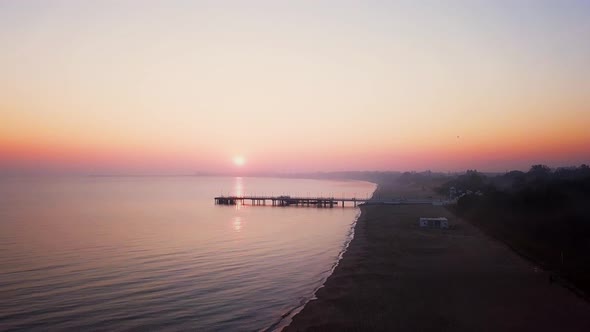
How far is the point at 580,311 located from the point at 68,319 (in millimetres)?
22180

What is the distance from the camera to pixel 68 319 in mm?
19469

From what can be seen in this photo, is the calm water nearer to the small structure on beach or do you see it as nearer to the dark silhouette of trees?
the small structure on beach

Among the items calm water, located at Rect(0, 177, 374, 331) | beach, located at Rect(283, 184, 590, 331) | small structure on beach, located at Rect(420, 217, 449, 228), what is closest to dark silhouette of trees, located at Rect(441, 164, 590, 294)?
beach, located at Rect(283, 184, 590, 331)

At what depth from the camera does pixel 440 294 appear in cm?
2333

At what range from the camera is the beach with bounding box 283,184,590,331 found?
1891 centimetres

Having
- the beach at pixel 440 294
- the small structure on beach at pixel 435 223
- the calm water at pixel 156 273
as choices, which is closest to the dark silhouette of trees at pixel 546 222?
the beach at pixel 440 294

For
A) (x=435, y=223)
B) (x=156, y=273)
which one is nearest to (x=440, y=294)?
(x=156, y=273)

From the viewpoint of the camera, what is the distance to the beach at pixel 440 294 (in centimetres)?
1891

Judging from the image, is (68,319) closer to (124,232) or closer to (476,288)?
(476,288)

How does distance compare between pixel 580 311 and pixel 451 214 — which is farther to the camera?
pixel 451 214

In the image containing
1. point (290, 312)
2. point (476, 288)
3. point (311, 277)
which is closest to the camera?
point (290, 312)

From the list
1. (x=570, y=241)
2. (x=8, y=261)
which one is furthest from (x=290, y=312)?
(x=570, y=241)

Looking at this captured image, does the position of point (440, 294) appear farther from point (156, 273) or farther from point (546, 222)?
point (546, 222)

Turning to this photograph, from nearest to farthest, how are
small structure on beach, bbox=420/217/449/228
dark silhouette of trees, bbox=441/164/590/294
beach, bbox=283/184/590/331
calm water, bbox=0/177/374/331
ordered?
1. beach, bbox=283/184/590/331
2. calm water, bbox=0/177/374/331
3. dark silhouette of trees, bbox=441/164/590/294
4. small structure on beach, bbox=420/217/449/228
